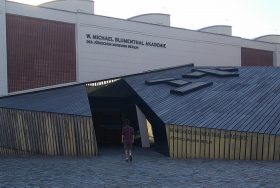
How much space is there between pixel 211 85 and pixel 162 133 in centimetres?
499

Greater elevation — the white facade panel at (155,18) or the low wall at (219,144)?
the white facade panel at (155,18)

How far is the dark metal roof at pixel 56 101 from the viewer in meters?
17.9

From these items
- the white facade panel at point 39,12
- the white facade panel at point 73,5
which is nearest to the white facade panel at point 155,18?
the white facade panel at point 73,5

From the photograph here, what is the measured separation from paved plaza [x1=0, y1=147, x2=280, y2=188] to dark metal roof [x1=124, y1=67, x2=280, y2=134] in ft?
6.06

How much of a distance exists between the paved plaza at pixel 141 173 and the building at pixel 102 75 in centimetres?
187

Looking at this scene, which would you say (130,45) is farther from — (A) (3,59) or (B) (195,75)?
(B) (195,75)

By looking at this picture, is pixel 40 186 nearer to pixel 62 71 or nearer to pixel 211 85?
pixel 211 85

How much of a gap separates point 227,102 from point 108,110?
10.0m

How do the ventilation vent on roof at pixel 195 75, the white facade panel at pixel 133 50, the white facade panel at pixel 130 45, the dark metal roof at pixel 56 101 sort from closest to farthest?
1. the dark metal roof at pixel 56 101
2. the ventilation vent on roof at pixel 195 75
3. the white facade panel at pixel 130 45
4. the white facade panel at pixel 133 50

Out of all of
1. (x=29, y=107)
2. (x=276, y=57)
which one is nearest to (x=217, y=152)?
(x=29, y=107)

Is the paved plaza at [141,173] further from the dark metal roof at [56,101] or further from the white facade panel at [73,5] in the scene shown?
the white facade panel at [73,5]

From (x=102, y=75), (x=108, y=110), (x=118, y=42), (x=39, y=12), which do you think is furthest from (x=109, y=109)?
(x=118, y=42)

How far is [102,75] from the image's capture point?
3425 cm

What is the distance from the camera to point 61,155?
17047mm
